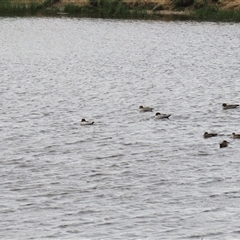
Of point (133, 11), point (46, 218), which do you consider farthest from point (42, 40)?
point (46, 218)

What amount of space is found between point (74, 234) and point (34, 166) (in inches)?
216

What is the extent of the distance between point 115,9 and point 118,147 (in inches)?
1965

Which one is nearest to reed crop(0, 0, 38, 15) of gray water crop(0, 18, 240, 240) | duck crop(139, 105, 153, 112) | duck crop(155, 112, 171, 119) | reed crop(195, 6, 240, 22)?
reed crop(195, 6, 240, 22)

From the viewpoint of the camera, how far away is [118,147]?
2486 cm

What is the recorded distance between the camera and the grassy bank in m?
71.2

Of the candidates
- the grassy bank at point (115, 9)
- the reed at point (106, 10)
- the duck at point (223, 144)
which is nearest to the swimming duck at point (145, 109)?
the duck at point (223, 144)

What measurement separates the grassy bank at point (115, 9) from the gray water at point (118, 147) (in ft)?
68.5

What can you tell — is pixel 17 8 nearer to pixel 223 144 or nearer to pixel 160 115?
pixel 160 115

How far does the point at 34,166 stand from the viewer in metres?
22.4

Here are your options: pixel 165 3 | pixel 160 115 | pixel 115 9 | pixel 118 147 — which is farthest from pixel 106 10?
pixel 118 147

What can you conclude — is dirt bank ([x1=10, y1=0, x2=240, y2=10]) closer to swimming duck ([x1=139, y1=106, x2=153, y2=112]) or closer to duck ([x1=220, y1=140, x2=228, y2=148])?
swimming duck ([x1=139, y1=106, x2=153, y2=112])

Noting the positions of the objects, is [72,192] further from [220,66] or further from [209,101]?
[220,66]

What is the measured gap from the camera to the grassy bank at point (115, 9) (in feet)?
234

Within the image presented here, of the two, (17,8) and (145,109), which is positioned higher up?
(17,8)
